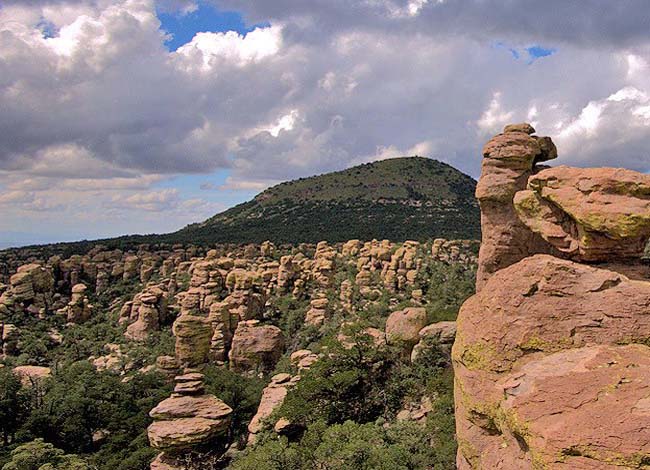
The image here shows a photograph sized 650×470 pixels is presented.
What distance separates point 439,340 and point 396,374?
3418 mm

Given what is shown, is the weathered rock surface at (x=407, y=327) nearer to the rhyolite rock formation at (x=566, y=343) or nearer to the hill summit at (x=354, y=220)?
the rhyolite rock formation at (x=566, y=343)

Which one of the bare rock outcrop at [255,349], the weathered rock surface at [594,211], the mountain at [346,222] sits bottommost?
the bare rock outcrop at [255,349]

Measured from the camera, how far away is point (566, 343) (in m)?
9.07

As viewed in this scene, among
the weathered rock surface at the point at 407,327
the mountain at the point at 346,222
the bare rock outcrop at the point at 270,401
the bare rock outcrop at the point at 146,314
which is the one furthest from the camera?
the mountain at the point at 346,222

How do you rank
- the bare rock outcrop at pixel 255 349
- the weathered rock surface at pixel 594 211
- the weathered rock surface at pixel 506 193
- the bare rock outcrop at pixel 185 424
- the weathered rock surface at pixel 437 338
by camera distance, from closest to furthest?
the weathered rock surface at pixel 594 211 < the weathered rock surface at pixel 506 193 < the bare rock outcrop at pixel 185 424 < the weathered rock surface at pixel 437 338 < the bare rock outcrop at pixel 255 349

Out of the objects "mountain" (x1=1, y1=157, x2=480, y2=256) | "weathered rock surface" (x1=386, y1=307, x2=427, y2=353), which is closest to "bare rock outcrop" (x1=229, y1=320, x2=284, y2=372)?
"weathered rock surface" (x1=386, y1=307, x2=427, y2=353)

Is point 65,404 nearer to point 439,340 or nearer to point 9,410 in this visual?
point 9,410

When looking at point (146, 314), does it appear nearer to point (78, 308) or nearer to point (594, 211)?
point (78, 308)

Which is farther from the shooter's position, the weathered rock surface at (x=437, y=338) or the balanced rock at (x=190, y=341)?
the balanced rock at (x=190, y=341)

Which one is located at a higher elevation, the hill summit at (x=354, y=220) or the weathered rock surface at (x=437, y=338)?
the hill summit at (x=354, y=220)

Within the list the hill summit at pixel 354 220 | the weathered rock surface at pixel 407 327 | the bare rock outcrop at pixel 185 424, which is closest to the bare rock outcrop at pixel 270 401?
the bare rock outcrop at pixel 185 424

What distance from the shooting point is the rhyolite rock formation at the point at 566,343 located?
730cm

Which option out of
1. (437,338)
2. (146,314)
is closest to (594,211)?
(437,338)

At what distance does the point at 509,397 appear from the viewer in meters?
8.47
